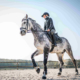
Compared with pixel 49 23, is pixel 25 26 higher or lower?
lower

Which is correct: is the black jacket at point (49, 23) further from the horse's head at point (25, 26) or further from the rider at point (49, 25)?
the horse's head at point (25, 26)

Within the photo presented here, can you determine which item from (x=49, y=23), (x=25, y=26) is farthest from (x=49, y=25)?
(x=25, y=26)

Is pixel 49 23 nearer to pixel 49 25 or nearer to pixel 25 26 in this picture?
pixel 49 25

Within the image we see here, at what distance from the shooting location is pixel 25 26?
4.87 metres

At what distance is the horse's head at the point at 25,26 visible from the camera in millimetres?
4713

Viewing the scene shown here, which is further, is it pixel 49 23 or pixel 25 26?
pixel 49 23

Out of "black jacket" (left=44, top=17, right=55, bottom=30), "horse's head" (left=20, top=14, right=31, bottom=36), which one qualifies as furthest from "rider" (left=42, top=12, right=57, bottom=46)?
"horse's head" (left=20, top=14, right=31, bottom=36)

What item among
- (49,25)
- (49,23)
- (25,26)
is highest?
(49,23)

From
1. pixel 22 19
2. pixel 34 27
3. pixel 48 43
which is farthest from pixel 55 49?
pixel 22 19

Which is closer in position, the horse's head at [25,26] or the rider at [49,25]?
the horse's head at [25,26]

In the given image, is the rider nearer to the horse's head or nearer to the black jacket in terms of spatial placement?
the black jacket

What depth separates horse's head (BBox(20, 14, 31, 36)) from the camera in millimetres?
4713

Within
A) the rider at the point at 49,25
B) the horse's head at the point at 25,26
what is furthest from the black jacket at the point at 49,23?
the horse's head at the point at 25,26

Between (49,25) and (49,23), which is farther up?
(49,23)
